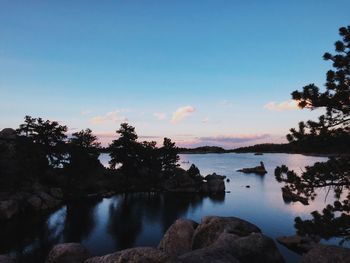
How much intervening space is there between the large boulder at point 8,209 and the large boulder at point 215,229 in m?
33.5

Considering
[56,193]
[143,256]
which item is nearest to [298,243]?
[143,256]

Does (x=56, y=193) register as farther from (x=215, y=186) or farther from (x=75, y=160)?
(x=215, y=186)

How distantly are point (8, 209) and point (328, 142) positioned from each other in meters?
46.9

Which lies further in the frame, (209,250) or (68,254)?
(68,254)

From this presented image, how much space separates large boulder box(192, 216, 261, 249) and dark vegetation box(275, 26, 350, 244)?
989 centimetres

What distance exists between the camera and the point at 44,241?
1587 inches

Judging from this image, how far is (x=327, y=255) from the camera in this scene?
52.3 feet

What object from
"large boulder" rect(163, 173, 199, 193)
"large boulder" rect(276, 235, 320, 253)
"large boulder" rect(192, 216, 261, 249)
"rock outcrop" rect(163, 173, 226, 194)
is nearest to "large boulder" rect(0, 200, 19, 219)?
"large boulder" rect(192, 216, 261, 249)

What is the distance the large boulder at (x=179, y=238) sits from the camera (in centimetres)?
2692

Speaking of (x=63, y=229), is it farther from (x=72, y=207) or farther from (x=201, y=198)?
(x=201, y=198)

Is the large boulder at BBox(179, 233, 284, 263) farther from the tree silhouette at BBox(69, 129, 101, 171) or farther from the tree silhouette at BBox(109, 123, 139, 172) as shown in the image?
the tree silhouette at BBox(109, 123, 139, 172)

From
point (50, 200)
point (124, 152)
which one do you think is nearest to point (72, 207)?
point (50, 200)

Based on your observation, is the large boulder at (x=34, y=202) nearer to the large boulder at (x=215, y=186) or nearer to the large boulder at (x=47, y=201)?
the large boulder at (x=47, y=201)

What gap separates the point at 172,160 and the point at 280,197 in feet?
93.5
